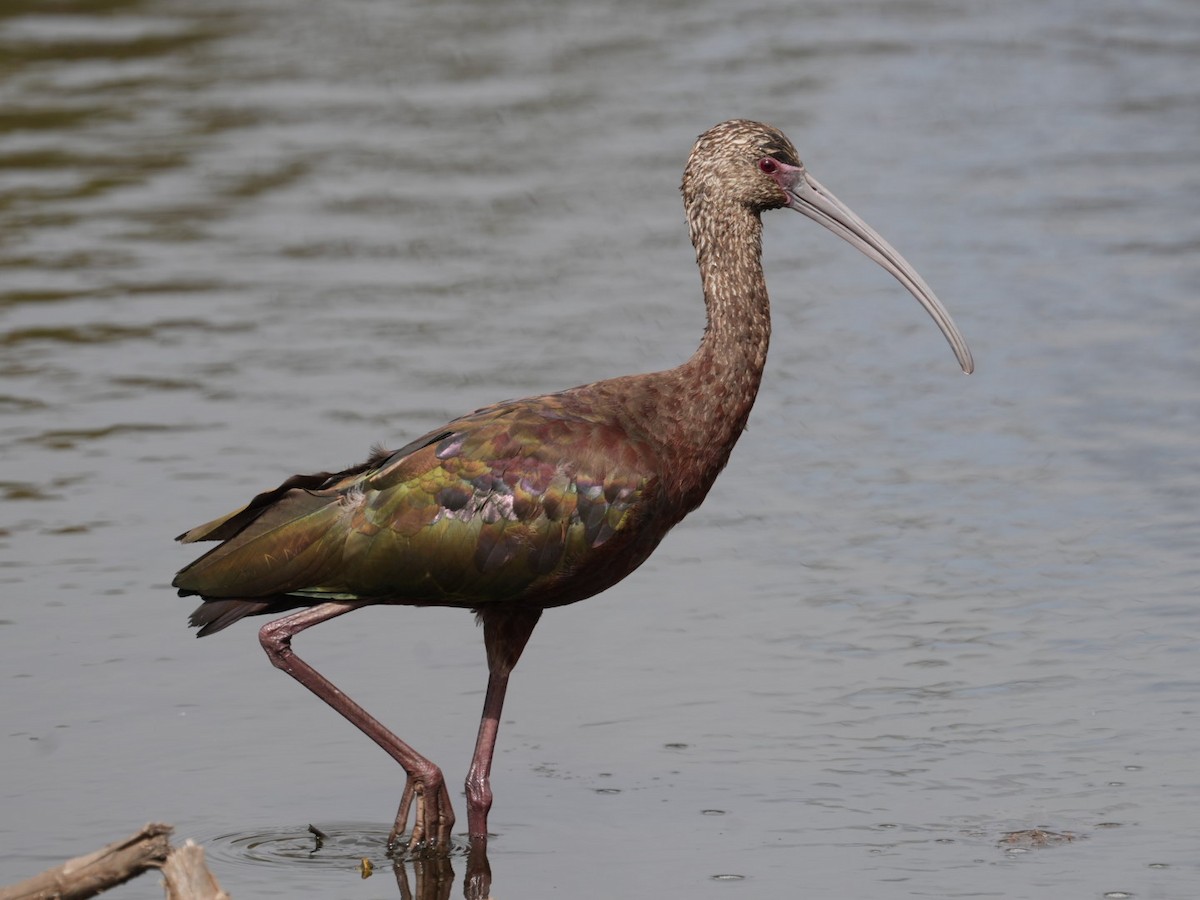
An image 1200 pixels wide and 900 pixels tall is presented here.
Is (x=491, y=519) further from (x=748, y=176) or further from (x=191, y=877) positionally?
(x=191, y=877)

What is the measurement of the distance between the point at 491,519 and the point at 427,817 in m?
0.95

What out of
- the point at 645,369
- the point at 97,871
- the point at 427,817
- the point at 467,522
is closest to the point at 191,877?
the point at 97,871

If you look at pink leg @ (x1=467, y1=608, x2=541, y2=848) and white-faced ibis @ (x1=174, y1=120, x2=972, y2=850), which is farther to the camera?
pink leg @ (x1=467, y1=608, x2=541, y2=848)

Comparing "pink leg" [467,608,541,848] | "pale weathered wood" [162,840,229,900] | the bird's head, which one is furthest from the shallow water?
"pale weathered wood" [162,840,229,900]

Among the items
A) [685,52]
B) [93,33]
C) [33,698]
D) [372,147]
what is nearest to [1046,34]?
[685,52]

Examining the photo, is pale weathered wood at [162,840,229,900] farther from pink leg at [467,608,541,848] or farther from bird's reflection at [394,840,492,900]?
pink leg at [467,608,541,848]

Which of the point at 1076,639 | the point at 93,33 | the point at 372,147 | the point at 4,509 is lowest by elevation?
the point at 1076,639

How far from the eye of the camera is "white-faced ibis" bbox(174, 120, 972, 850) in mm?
7211

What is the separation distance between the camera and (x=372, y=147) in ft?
57.6

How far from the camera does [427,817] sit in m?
7.30

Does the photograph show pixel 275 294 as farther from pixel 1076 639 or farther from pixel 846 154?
pixel 1076 639

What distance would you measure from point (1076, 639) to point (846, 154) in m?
8.02

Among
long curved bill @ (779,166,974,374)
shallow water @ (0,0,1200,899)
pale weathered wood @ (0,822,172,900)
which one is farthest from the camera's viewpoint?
long curved bill @ (779,166,974,374)

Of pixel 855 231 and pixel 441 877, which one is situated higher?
pixel 855 231
